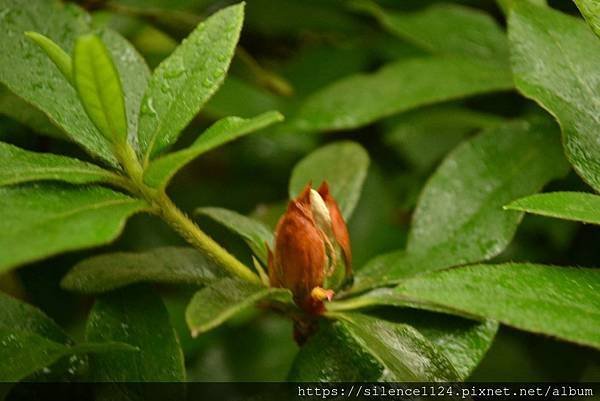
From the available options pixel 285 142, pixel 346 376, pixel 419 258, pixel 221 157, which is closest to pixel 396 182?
pixel 285 142

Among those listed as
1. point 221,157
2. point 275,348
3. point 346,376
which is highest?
point 346,376

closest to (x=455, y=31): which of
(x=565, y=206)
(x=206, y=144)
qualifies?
(x=565, y=206)

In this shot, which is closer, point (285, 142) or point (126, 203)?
point (126, 203)

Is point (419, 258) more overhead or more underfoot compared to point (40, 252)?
more underfoot

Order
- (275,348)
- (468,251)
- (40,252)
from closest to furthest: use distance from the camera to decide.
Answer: (40,252) → (468,251) → (275,348)

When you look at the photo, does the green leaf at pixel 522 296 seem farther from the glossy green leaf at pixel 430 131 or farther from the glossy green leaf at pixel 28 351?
the glossy green leaf at pixel 430 131

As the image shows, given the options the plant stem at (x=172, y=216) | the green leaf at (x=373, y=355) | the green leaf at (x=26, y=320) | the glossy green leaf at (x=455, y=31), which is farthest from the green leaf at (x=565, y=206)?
the glossy green leaf at (x=455, y=31)

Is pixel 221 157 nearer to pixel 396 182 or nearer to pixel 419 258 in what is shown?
pixel 396 182
